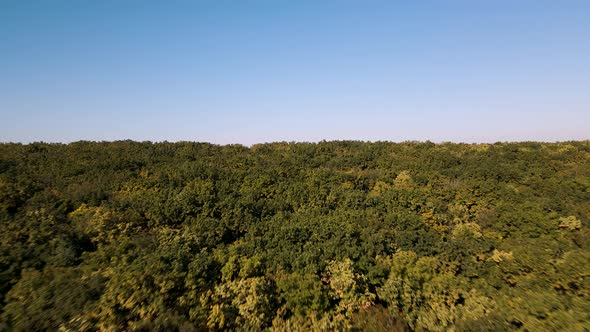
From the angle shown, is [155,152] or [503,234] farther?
[155,152]

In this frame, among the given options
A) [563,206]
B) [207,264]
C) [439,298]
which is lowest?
[439,298]

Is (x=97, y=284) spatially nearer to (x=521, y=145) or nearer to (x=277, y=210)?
(x=277, y=210)

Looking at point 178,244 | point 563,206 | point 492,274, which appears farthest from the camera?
point 563,206

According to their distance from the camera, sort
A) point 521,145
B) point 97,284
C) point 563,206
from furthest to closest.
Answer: point 521,145 → point 563,206 → point 97,284

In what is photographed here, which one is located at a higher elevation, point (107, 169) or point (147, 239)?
point (107, 169)

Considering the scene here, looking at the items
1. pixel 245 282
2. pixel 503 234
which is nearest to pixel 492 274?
pixel 503 234

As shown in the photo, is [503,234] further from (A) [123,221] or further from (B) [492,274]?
(A) [123,221]

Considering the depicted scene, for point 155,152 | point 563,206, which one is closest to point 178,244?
point 155,152
